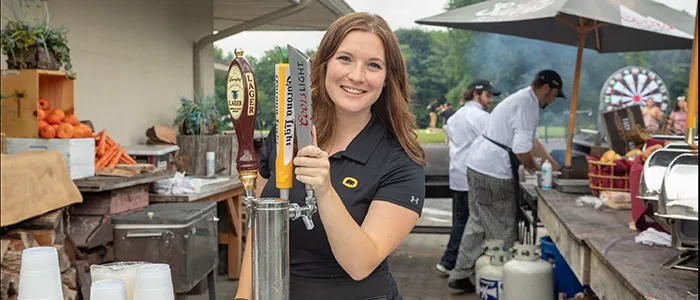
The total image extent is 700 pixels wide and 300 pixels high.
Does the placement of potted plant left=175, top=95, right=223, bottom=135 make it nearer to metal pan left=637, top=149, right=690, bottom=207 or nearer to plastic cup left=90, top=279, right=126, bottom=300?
metal pan left=637, top=149, right=690, bottom=207

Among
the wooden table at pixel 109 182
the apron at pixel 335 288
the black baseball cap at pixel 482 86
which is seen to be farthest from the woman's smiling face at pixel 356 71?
the black baseball cap at pixel 482 86

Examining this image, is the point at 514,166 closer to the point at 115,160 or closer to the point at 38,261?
the point at 115,160

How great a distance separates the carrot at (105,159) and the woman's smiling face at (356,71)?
119 inches

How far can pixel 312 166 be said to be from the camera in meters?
1.17

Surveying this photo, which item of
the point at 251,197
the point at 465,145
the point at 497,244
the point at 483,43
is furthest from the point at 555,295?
the point at 483,43

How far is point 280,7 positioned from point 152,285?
8.04 metres

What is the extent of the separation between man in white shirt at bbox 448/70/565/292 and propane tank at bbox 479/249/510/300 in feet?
1.45

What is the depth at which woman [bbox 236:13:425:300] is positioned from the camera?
1.52 meters

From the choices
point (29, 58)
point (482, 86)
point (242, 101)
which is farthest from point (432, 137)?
point (242, 101)

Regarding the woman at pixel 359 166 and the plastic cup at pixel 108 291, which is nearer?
the plastic cup at pixel 108 291

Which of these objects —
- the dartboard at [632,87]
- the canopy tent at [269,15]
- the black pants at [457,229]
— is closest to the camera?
the black pants at [457,229]

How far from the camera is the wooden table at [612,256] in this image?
2.24 metres

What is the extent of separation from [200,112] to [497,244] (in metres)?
3.06

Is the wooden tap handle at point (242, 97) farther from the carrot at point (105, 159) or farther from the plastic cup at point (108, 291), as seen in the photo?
the carrot at point (105, 159)
